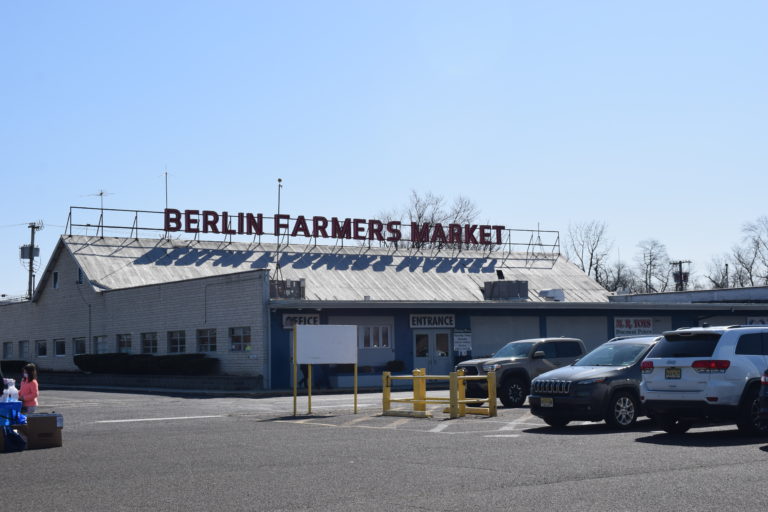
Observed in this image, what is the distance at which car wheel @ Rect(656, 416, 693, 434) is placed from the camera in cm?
1595

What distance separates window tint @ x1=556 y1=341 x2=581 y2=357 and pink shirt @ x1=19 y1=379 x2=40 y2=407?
1310 centimetres

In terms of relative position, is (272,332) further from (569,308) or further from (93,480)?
(93,480)

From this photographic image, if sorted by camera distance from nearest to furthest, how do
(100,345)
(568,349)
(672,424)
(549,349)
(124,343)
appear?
(672,424), (549,349), (568,349), (124,343), (100,345)

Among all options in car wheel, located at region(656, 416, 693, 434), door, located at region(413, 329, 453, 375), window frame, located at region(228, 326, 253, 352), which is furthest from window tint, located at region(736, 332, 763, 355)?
door, located at region(413, 329, 453, 375)

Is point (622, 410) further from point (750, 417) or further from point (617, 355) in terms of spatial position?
point (750, 417)

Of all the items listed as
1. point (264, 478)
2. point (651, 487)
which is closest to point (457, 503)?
point (651, 487)

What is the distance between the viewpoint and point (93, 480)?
455 inches

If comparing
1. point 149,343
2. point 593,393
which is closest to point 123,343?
point 149,343

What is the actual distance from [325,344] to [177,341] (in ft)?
74.6

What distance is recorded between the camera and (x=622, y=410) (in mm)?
17375

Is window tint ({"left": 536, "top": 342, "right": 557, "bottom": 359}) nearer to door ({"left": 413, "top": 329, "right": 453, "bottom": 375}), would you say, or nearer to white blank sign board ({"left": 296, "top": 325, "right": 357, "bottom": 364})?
white blank sign board ({"left": 296, "top": 325, "right": 357, "bottom": 364})

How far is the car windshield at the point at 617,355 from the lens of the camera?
18.1m

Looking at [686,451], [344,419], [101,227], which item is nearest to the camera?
[686,451]

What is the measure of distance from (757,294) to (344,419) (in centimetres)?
3834
